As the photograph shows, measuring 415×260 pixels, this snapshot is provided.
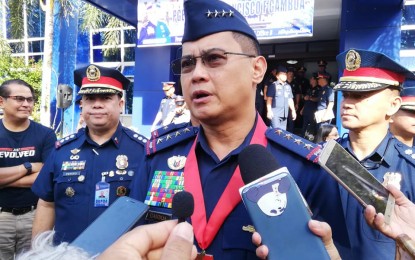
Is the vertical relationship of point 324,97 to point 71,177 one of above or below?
above

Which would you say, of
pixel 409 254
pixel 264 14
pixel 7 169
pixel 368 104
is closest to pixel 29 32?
pixel 264 14

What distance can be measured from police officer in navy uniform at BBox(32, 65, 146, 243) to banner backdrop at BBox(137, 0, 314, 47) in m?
5.39

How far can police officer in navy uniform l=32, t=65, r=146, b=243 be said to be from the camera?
2857mm

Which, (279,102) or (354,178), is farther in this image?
(279,102)

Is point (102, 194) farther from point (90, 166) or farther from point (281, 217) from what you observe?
point (281, 217)

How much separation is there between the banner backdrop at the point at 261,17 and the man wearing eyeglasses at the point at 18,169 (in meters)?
5.45

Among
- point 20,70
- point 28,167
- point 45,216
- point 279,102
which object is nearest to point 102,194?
point 45,216

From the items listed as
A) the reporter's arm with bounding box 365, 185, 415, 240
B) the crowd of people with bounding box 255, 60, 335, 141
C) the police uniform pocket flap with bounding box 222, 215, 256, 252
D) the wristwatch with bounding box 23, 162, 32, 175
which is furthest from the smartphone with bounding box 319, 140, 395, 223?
the crowd of people with bounding box 255, 60, 335, 141

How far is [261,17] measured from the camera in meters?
8.05

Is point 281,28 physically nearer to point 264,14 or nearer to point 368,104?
point 264,14

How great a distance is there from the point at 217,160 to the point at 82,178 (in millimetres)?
1592

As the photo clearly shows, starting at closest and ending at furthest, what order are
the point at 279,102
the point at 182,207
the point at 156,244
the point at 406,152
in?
the point at 156,244
the point at 182,207
the point at 406,152
the point at 279,102

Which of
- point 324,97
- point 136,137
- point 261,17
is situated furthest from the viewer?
point 324,97

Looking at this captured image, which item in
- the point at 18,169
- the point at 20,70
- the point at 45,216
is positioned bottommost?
the point at 45,216
